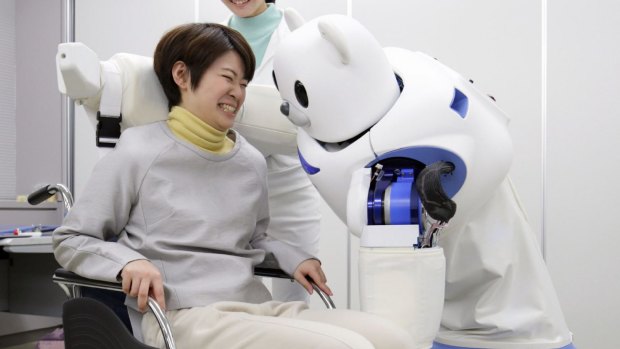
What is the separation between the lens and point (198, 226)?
4.26 ft

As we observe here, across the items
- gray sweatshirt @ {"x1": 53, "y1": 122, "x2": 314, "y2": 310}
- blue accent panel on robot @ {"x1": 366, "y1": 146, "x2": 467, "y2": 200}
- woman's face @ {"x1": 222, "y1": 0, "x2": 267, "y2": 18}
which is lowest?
gray sweatshirt @ {"x1": 53, "y1": 122, "x2": 314, "y2": 310}

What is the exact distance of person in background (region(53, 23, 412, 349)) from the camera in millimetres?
1101

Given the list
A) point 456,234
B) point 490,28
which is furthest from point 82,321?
point 490,28

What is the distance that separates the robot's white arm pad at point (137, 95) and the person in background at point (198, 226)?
0.15ft

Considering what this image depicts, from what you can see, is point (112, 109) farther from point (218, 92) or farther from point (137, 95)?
point (218, 92)

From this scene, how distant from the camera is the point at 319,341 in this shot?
3.30ft

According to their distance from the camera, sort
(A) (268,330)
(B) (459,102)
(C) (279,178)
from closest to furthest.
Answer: (A) (268,330) → (B) (459,102) → (C) (279,178)

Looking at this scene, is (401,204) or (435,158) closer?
(401,204)

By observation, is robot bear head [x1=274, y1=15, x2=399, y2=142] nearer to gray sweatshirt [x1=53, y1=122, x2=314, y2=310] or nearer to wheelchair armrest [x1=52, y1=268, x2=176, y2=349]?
gray sweatshirt [x1=53, y1=122, x2=314, y2=310]

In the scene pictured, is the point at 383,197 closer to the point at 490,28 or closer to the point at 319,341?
the point at 319,341

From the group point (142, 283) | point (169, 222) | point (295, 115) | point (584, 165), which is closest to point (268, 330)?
point (142, 283)

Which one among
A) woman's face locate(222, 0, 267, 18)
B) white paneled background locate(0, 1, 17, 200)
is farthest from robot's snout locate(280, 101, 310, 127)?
white paneled background locate(0, 1, 17, 200)

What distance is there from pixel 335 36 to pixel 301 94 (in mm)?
156

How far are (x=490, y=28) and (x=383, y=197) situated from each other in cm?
170
